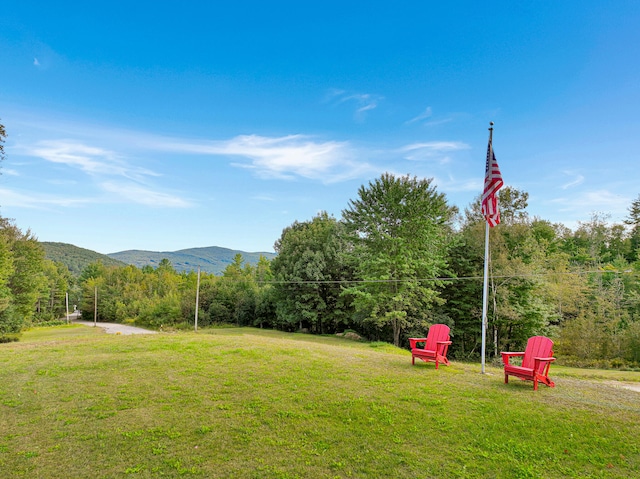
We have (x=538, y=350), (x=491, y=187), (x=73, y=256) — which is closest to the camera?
(x=538, y=350)

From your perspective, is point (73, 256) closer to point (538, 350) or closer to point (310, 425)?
point (310, 425)

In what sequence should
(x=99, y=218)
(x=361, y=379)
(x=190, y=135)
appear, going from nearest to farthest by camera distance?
(x=361, y=379), (x=190, y=135), (x=99, y=218)

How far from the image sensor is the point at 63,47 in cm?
1252

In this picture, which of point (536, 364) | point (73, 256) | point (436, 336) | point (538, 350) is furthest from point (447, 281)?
point (73, 256)

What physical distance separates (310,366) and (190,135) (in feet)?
39.8

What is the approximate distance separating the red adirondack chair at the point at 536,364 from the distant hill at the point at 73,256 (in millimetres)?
115928

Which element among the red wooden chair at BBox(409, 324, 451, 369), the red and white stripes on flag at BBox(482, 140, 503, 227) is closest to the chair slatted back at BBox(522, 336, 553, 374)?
the red wooden chair at BBox(409, 324, 451, 369)

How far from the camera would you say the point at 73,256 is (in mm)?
113875

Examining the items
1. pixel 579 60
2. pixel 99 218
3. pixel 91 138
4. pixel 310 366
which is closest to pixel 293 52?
pixel 91 138

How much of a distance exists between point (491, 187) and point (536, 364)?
410 cm

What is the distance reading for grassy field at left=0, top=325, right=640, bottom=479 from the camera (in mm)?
4363

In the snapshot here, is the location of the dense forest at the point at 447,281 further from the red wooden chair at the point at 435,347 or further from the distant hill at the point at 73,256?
the distant hill at the point at 73,256

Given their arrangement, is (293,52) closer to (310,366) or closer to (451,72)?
(451,72)

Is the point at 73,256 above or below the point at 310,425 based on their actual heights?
above
